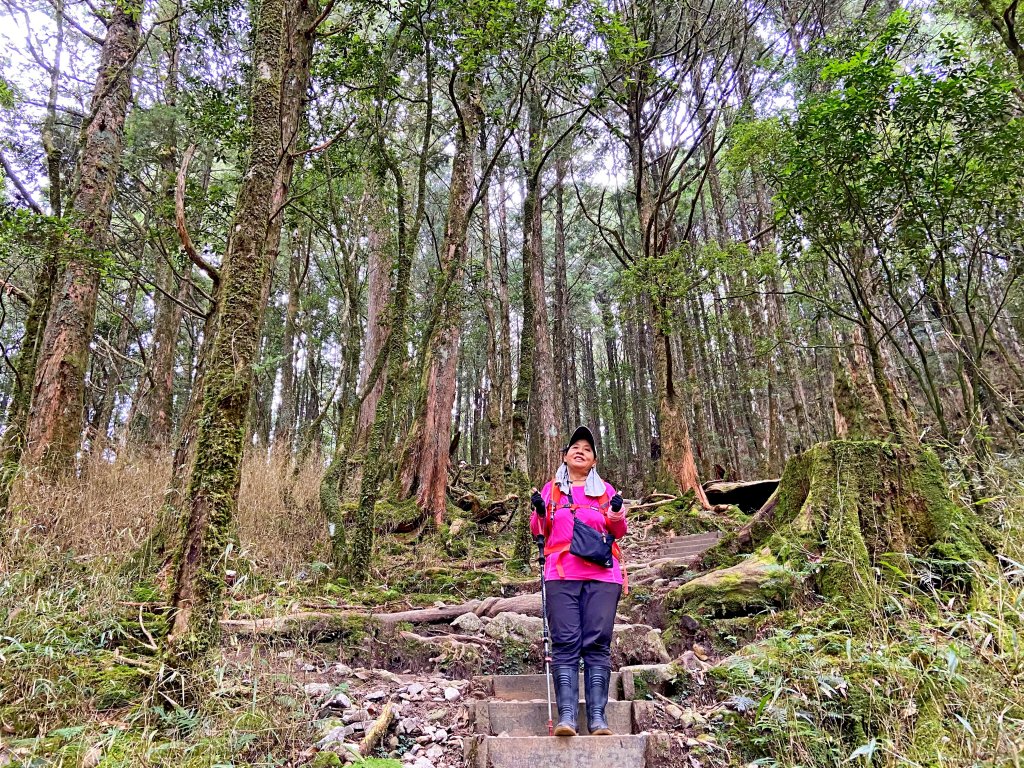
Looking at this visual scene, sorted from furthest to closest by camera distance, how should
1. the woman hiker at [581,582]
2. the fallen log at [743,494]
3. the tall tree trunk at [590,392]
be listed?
the tall tree trunk at [590,392] < the fallen log at [743,494] < the woman hiker at [581,582]

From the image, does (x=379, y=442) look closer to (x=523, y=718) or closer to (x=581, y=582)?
(x=581, y=582)

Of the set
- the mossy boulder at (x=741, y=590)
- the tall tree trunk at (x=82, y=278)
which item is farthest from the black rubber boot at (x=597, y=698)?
the tall tree trunk at (x=82, y=278)

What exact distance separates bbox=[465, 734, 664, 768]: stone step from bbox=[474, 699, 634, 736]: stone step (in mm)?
386

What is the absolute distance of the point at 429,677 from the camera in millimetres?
4113

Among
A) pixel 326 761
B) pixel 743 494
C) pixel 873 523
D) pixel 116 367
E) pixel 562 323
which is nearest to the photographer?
pixel 326 761

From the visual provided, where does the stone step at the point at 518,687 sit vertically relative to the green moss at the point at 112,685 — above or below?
below

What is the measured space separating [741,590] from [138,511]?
563 centimetres

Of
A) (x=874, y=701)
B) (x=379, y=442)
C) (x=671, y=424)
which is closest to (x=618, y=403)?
(x=671, y=424)

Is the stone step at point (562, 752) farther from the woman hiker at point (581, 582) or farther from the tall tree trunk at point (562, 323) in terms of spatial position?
the tall tree trunk at point (562, 323)

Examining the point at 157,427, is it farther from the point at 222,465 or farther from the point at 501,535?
the point at 222,465

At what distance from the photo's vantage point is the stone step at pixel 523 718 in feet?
10.5

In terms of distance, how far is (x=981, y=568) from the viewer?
3.40 meters

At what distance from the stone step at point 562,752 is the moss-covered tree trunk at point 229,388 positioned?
62.4 inches

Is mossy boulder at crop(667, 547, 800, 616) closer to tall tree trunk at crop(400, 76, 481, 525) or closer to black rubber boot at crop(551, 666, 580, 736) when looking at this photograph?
black rubber boot at crop(551, 666, 580, 736)
